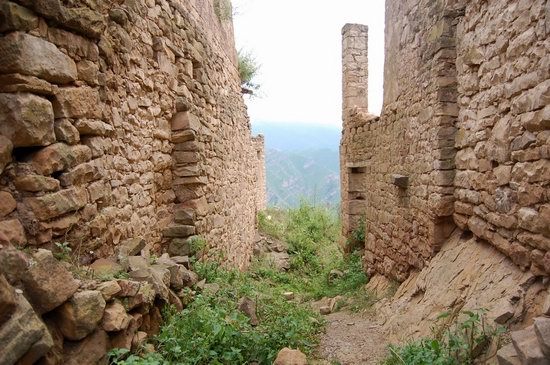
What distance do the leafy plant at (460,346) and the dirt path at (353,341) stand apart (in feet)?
2.32

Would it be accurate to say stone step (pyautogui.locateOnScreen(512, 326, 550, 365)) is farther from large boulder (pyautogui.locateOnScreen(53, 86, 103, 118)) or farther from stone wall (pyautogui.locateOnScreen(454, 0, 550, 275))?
large boulder (pyautogui.locateOnScreen(53, 86, 103, 118))

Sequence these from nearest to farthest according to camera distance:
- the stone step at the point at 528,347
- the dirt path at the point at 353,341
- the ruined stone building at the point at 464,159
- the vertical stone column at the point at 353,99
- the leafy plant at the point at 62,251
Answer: the stone step at the point at 528,347
the leafy plant at the point at 62,251
the ruined stone building at the point at 464,159
the dirt path at the point at 353,341
the vertical stone column at the point at 353,99

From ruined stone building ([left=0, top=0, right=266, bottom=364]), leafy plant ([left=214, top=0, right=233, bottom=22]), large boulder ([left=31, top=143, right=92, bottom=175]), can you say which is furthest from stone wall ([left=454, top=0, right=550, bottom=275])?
leafy plant ([left=214, top=0, right=233, bottom=22])

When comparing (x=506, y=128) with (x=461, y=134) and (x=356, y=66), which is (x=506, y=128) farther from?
(x=356, y=66)

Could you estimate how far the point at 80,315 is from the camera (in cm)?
206

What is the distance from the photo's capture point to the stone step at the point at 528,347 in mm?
2047

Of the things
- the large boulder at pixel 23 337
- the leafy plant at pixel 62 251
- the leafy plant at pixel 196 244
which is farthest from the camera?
the leafy plant at pixel 196 244

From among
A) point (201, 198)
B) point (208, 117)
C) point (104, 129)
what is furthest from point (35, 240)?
point (208, 117)

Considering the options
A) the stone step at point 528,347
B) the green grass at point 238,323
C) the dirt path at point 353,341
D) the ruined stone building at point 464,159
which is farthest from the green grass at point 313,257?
the stone step at point 528,347

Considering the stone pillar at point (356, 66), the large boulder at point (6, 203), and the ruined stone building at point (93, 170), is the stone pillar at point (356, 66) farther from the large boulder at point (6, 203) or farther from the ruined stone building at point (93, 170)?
the large boulder at point (6, 203)

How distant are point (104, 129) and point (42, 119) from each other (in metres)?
0.65

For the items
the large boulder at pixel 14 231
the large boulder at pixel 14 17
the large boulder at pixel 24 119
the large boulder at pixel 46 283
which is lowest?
the large boulder at pixel 46 283

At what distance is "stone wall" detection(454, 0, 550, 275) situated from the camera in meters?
2.57

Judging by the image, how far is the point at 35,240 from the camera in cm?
224
